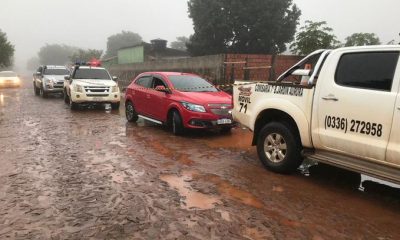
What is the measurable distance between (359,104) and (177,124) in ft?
16.7

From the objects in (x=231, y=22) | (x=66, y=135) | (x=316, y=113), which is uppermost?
(x=231, y=22)

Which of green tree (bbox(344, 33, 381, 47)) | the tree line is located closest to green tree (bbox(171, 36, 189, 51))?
the tree line

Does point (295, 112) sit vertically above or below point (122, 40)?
below

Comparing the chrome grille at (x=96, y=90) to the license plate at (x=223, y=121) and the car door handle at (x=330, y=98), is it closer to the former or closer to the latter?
the license plate at (x=223, y=121)

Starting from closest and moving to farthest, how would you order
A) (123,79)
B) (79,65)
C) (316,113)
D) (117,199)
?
(117,199)
(316,113)
(79,65)
(123,79)

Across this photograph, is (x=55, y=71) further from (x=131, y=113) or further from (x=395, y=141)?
(x=395, y=141)

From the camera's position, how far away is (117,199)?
485 cm

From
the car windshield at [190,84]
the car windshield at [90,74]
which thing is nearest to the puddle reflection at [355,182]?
the car windshield at [190,84]

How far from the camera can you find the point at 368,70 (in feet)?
15.7

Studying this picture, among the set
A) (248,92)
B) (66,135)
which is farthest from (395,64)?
(66,135)

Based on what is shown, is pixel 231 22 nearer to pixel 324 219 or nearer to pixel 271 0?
pixel 271 0

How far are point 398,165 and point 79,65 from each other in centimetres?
1424

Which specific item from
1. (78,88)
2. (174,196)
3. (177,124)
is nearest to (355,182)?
A: (174,196)

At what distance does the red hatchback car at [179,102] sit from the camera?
877 cm
